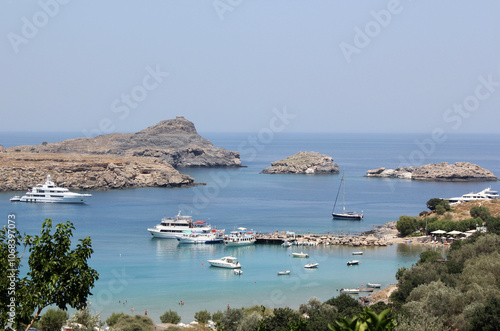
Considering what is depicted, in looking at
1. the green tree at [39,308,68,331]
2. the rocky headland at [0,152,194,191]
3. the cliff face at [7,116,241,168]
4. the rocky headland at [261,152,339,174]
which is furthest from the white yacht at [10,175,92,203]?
the green tree at [39,308,68,331]

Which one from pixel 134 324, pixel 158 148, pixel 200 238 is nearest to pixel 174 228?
pixel 200 238

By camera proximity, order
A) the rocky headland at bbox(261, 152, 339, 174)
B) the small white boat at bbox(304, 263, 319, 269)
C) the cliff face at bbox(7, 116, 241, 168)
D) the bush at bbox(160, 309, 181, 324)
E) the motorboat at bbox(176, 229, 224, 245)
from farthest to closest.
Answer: the cliff face at bbox(7, 116, 241, 168), the rocky headland at bbox(261, 152, 339, 174), the motorboat at bbox(176, 229, 224, 245), the small white boat at bbox(304, 263, 319, 269), the bush at bbox(160, 309, 181, 324)

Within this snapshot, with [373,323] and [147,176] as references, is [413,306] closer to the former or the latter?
[373,323]

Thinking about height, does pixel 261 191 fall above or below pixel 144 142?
below

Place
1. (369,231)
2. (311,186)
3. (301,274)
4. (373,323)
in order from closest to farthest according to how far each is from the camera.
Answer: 1. (373,323)
2. (301,274)
3. (369,231)
4. (311,186)

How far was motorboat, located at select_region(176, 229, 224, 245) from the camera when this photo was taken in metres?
42.4

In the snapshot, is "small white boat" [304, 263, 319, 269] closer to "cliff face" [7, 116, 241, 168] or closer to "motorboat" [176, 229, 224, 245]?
"motorboat" [176, 229, 224, 245]

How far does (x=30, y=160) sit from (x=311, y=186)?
3920 cm

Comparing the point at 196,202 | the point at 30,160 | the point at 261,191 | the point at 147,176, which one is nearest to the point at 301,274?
the point at 196,202

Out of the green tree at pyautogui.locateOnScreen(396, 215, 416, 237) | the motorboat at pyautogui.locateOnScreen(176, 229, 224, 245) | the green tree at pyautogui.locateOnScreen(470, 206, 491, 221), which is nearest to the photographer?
the green tree at pyautogui.locateOnScreen(470, 206, 491, 221)

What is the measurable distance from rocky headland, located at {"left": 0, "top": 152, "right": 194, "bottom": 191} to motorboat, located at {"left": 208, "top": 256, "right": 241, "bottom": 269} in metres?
41.0

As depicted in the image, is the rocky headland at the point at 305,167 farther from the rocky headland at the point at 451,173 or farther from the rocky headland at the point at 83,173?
the rocky headland at the point at 83,173

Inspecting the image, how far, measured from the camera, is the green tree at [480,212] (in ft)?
134

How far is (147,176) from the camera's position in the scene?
78.3 m
